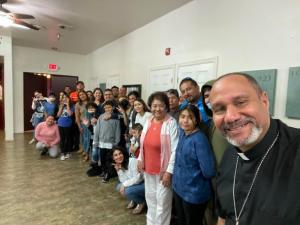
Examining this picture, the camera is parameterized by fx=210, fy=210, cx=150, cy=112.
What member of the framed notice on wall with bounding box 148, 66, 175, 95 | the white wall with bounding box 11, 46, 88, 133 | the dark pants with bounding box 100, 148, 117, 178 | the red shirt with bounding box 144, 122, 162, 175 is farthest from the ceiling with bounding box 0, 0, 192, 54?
the dark pants with bounding box 100, 148, 117, 178

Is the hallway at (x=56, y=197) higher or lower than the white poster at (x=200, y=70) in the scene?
lower

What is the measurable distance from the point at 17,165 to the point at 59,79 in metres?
4.88

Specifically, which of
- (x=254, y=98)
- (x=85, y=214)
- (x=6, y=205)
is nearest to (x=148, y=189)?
(x=85, y=214)

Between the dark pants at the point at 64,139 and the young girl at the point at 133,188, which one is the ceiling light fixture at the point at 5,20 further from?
the young girl at the point at 133,188

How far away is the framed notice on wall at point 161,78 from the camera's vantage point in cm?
395

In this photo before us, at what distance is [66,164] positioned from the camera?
4320mm

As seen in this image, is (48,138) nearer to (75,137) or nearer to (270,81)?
(75,137)

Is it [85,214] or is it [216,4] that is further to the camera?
[216,4]

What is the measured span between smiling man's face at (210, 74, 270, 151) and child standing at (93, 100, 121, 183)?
2846 millimetres

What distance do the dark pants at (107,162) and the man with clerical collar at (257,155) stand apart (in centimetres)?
287

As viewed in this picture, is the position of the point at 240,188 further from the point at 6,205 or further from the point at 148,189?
the point at 6,205

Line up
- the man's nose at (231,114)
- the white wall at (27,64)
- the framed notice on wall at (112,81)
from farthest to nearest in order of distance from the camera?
the white wall at (27,64) < the framed notice on wall at (112,81) < the man's nose at (231,114)

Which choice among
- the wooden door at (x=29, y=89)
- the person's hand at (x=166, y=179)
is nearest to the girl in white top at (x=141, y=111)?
the person's hand at (x=166, y=179)

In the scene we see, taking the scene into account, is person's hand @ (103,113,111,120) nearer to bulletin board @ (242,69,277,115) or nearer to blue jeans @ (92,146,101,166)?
blue jeans @ (92,146,101,166)
